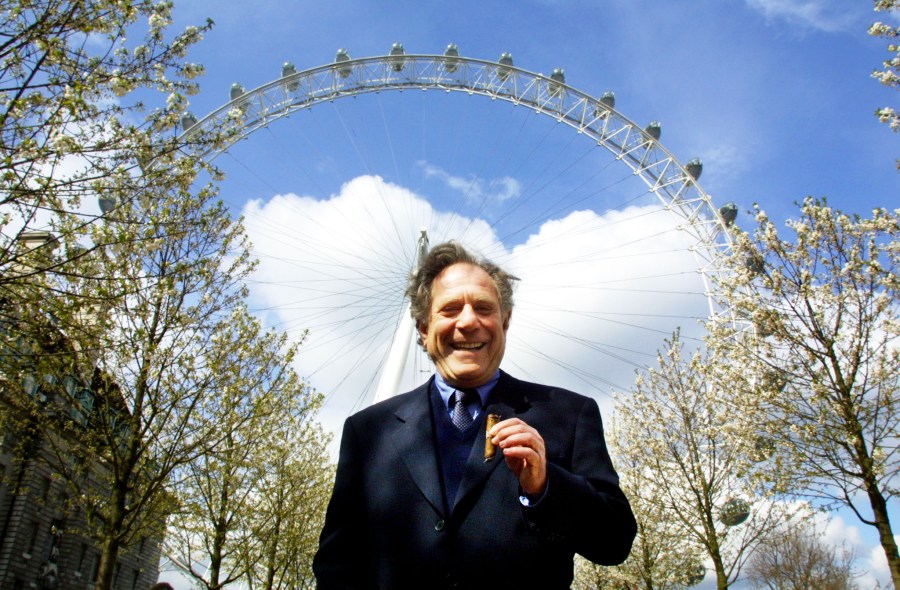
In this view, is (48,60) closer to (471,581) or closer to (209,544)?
(471,581)

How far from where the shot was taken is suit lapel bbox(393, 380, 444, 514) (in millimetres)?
2779

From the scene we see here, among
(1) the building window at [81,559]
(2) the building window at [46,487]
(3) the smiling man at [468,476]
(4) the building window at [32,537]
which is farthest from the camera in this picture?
(1) the building window at [81,559]

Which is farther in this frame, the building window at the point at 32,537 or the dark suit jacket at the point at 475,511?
the building window at the point at 32,537

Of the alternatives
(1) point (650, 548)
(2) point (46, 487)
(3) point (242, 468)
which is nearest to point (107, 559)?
(3) point (242, 468)

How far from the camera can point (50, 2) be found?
8.67 metres

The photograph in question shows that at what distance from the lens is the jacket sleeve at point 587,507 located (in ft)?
7.94

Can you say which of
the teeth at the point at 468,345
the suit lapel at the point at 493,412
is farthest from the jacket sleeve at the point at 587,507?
the teeth at the point at 468,345

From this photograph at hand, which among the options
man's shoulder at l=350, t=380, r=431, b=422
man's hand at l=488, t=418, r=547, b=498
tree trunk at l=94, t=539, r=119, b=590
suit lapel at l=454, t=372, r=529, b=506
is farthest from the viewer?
tree trunk at l=94, t=539, r=119, b=590

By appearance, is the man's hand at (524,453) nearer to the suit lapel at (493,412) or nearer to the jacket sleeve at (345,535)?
the suit lapel at (493,412)

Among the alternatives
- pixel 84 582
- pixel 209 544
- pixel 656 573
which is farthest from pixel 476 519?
pixel 84 582

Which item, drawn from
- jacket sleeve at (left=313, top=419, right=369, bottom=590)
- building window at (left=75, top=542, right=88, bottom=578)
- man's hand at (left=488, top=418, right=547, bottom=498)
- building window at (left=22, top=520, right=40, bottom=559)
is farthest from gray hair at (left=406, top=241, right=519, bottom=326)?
building window at (left=75, top=542, right=88, bottom=578)

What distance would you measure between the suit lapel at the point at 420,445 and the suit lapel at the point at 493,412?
0.37 feet

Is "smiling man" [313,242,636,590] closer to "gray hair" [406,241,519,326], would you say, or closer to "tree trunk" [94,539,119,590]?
"gray hair" [406,241,519,326]

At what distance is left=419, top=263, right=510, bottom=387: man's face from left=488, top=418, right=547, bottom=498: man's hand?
619 millimetres
